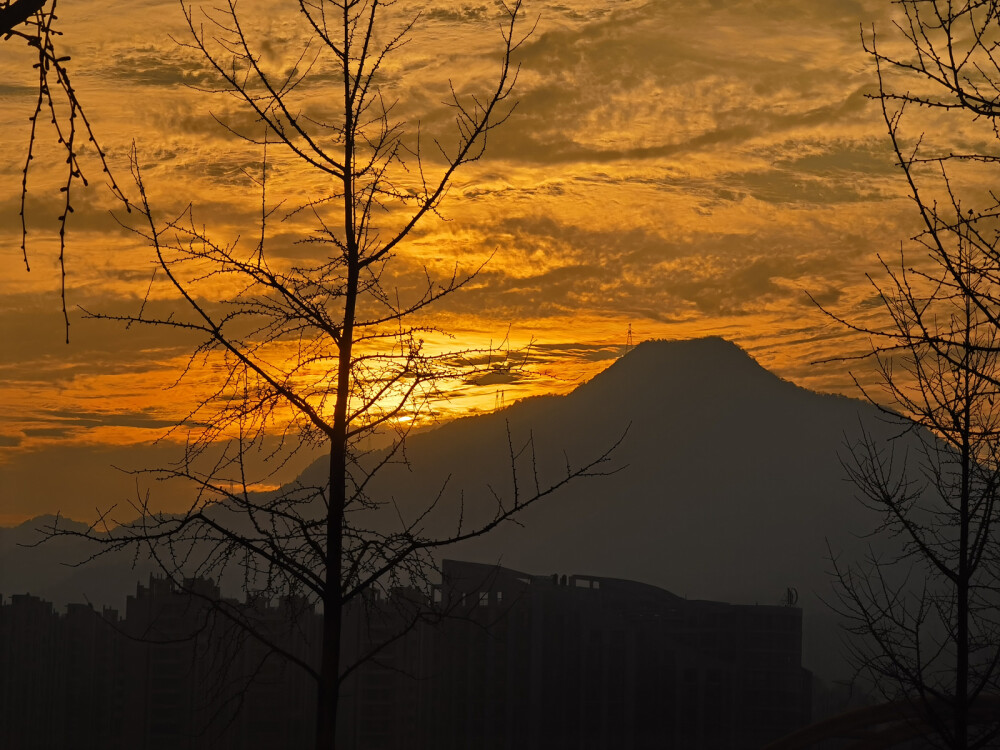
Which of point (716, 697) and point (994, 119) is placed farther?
point (716, 697)

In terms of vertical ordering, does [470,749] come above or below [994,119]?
below

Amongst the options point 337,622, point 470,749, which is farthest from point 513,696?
point 337,622

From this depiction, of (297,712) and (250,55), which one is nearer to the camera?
(250,55)

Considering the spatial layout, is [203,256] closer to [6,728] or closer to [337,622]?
[337,622]

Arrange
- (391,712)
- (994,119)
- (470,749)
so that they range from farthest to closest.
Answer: (470,749) < (391,712) < (994,119)

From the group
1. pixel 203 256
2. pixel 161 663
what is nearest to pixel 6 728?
pixel 161 663

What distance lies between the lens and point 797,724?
82.8 m

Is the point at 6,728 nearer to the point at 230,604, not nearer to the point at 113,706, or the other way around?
the point at 113,706

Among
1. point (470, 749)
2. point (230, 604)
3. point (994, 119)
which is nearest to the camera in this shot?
point (994, 119)

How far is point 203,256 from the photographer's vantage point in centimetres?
666

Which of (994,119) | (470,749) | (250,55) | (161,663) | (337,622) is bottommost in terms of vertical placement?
(470,749)

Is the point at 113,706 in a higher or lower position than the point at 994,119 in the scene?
lower

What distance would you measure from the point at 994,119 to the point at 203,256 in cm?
459

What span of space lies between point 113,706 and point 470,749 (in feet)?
97.3
